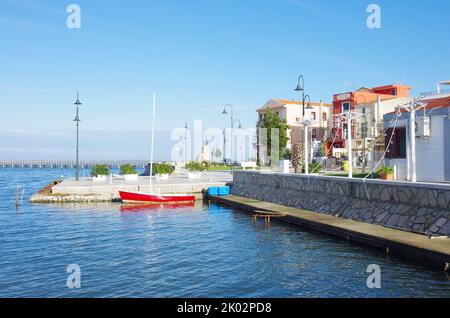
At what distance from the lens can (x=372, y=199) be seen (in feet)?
72.0

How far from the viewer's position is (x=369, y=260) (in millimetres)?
16344

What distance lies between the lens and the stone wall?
17.5 meters

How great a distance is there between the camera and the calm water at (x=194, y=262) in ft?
43.9

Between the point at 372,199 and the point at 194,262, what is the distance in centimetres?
1022

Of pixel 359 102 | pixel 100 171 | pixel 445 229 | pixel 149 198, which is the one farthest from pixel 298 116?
pixel 445 229

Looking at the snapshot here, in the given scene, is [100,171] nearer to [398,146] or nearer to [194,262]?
[398,146]

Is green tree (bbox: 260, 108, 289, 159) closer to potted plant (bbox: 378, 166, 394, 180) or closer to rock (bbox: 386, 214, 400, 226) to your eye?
potted plant (bbox: 378, 166, 394, 180)

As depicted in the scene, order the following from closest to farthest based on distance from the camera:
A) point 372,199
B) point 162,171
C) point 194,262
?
point 194,262, point 372,199, point 162,171

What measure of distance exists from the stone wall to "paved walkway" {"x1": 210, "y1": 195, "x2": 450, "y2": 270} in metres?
0.60

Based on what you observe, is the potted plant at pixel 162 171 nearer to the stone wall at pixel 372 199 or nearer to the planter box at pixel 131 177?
the planter box at pixel 131 177

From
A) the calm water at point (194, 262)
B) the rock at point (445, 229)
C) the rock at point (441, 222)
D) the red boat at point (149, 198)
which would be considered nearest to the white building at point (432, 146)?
the rock at point (441, 222)

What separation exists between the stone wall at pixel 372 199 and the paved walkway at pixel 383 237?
1.98 ft
